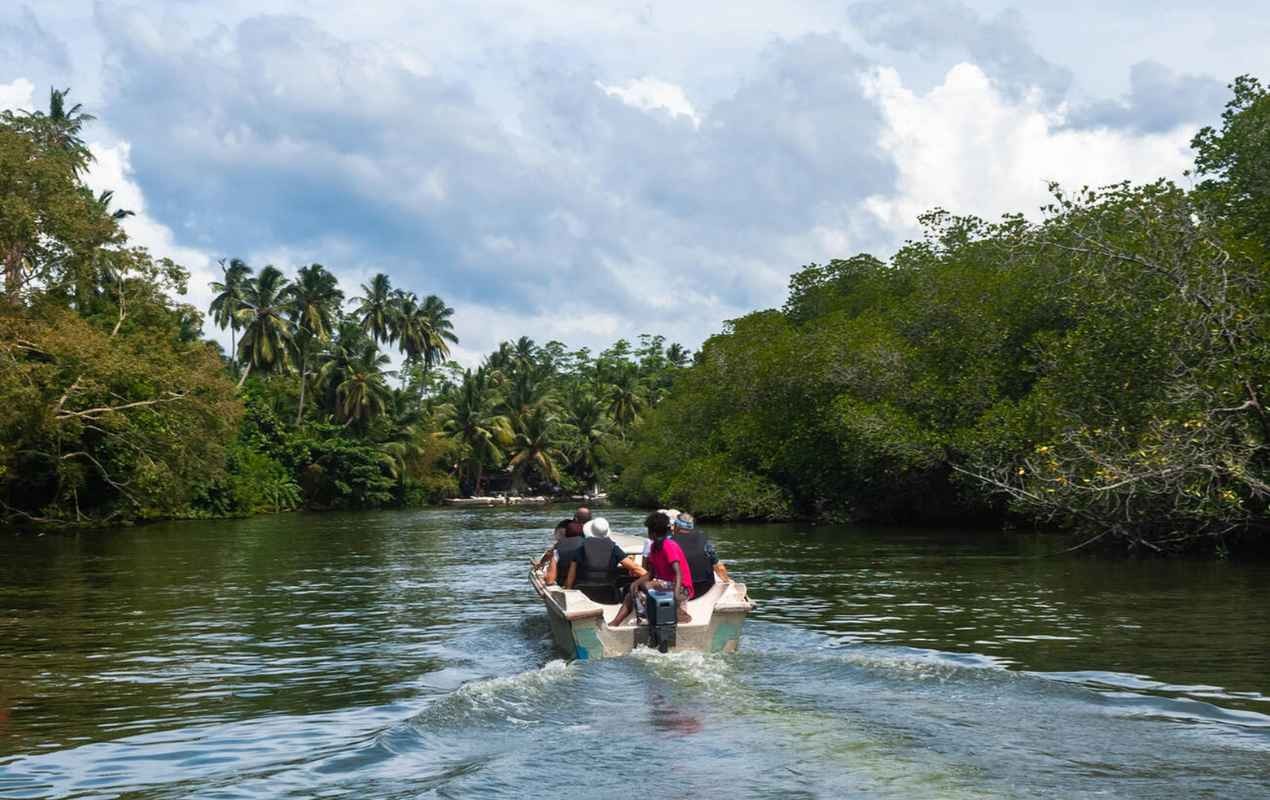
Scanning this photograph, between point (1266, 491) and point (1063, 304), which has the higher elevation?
point (1063, 304)

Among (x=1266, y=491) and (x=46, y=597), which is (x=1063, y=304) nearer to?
(x=1266, y=491)

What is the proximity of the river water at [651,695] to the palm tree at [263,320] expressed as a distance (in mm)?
52771

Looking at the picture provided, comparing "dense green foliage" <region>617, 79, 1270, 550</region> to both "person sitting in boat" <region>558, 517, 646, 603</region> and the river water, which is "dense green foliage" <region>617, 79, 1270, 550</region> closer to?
the river water

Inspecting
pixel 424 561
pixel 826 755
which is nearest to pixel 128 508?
pixel 424 561

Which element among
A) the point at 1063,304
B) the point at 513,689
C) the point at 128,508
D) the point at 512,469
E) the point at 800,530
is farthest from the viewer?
the point at 512,469

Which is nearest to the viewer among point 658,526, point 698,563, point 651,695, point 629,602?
point 651,695

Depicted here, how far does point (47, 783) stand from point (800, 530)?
3559 centimetres

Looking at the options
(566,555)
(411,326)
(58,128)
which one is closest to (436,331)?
(411,326)

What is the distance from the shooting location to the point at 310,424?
258 feet

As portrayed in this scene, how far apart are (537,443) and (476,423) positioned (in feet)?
17.7

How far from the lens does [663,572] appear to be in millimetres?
13758

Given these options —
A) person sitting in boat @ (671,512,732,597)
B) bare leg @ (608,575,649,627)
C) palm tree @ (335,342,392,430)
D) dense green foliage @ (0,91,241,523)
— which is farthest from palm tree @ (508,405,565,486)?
bare leg @ (608,575,649,627)

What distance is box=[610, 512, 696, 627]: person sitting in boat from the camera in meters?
13.4

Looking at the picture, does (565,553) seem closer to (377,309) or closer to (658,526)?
(658,526)
